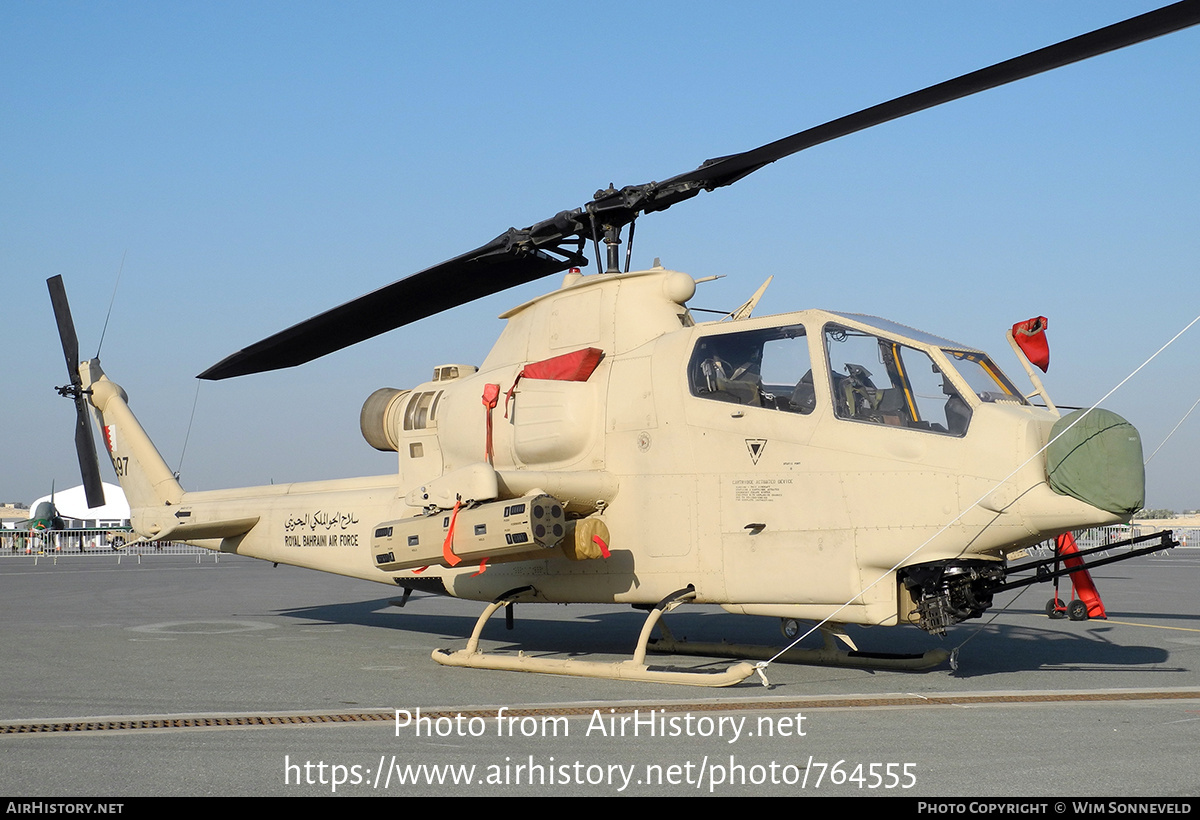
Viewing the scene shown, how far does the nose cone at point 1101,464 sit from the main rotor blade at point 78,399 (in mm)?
13065

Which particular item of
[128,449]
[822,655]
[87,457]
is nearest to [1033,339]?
[822,655]

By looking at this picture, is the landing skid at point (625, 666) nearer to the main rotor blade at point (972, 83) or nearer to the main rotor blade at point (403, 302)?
the main rotor blade at point (403, 302)

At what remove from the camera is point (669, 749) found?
19.2ft

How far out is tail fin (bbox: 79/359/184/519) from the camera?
14492mm

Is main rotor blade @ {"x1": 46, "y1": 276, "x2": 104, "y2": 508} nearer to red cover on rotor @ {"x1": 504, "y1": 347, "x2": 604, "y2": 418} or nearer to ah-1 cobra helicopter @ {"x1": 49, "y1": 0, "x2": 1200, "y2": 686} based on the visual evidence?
ah-1 cobra helicopter @ {"x1": 49, "y1": 0, "x2": 1200, "y2": 686}

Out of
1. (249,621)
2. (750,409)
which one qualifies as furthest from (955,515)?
(249,621)

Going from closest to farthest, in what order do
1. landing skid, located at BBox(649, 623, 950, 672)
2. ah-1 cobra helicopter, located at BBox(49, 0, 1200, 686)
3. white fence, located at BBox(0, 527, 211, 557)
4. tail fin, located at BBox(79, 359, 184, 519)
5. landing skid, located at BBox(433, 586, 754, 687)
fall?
ah-1 cobra helicopter, located at BBox(49, 0, 1200, 686), landing skid, located at BBox(433, 586, 754, 687), landing skid, located at BBox(649, 623, 950, 672), tail fin, located at BBox(79, 359, 184, 519), white fence, located at BBox(0, 527, 211, 557)

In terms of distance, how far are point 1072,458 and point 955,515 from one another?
37.5 inches

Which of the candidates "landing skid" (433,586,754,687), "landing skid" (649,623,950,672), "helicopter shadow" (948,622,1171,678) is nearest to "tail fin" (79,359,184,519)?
"landing skid" (433,586,754,687)

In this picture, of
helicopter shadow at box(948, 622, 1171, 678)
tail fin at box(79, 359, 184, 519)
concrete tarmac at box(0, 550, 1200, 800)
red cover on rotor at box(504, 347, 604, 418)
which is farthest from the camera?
tail fin at box(79, 359, 184, 519)

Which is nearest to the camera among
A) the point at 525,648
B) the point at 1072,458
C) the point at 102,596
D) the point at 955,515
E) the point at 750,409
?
the point at 1072,458

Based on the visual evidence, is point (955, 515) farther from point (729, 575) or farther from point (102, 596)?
point (102, 596)

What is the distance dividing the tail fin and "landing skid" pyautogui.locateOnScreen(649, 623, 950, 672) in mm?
7974

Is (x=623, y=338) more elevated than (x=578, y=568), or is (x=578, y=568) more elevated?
(x=623, y=338)
